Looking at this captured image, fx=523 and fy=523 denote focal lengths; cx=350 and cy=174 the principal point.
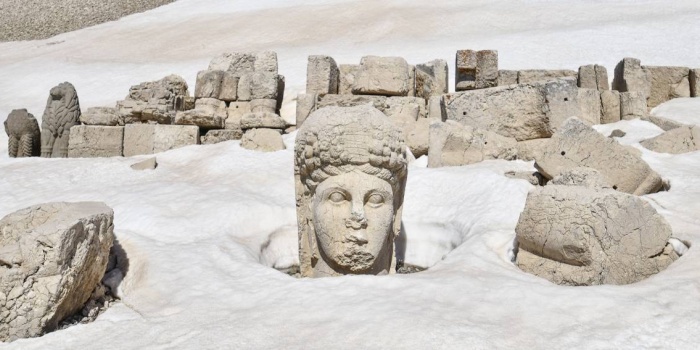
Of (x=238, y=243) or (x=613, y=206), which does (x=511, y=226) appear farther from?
(x=238, y=243)

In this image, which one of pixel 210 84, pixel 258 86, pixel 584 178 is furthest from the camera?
pixel 210 84

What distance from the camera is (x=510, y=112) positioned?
267 inches

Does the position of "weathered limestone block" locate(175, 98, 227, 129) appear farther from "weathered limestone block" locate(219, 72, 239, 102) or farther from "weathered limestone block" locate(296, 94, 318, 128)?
"weathered limestone block" locate(296, 94, 318, 128)

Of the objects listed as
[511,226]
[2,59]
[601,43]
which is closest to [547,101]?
[511,226]

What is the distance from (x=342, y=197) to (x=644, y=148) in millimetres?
4189

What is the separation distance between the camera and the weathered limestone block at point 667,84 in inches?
343

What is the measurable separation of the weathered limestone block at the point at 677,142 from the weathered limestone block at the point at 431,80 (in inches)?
132

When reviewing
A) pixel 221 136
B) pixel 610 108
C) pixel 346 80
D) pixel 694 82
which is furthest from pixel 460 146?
pixel 694 82

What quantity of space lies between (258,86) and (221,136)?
1258 millimetres

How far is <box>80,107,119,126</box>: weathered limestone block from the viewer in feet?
26.7

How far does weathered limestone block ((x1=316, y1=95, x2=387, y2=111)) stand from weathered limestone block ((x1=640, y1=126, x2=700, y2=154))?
340 cm

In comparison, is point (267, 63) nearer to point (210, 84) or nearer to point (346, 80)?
point (210, 84)

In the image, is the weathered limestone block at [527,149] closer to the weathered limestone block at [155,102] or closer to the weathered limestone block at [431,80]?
the weathered limestone block at [431,80]

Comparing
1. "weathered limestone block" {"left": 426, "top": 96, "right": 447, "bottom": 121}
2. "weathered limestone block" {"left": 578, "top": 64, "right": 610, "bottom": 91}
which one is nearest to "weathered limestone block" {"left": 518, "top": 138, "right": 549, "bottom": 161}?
"weathered limestone block" {"left": 426, "top": 96, "right": 447, "bottom": 121}
